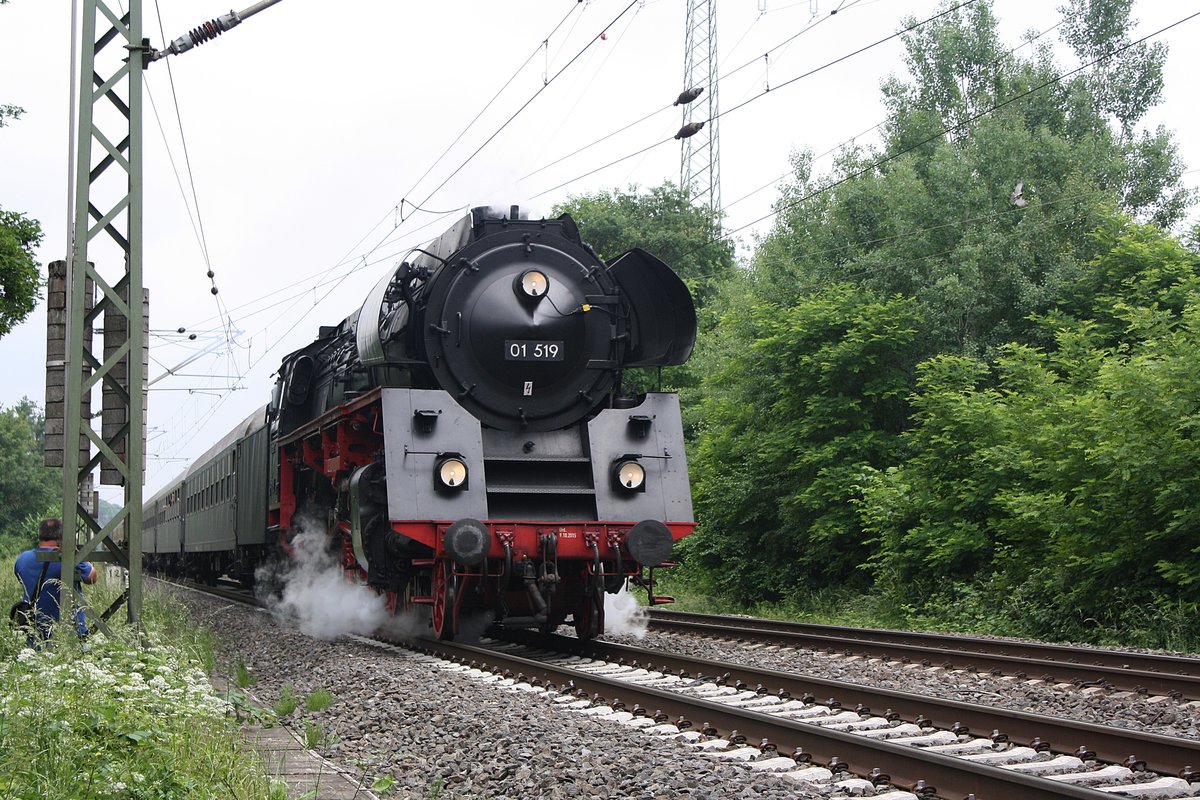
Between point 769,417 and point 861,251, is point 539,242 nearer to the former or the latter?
point 769,417

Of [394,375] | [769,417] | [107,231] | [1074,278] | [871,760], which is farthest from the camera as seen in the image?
[1074,278]

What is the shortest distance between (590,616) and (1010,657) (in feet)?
11.8

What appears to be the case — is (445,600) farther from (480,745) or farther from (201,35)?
(201,35)

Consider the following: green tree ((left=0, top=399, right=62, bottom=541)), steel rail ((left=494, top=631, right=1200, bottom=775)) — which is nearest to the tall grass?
steel rail ((left=494, top=631, right=1200, bottom=775))

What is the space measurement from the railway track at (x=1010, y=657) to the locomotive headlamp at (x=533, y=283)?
3.94 meters

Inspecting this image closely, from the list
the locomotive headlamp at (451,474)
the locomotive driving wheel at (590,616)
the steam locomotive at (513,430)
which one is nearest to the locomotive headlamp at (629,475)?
the steam locomotive at (513,430)

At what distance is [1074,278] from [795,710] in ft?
49.2

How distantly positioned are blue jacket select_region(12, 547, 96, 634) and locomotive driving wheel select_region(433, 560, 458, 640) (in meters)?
2.74

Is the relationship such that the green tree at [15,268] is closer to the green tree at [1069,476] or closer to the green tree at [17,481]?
the green tree at [1069,476]

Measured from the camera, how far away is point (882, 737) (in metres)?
5.93

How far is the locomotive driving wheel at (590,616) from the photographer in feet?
33.3

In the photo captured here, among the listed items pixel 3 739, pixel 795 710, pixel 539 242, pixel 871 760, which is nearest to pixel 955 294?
pixel 539 242

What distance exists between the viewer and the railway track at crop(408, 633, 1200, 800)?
15.6ft

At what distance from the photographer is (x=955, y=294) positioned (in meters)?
19.4
